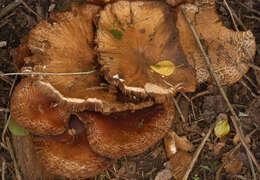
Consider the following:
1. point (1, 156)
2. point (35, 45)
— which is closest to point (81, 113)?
point (35, 45)

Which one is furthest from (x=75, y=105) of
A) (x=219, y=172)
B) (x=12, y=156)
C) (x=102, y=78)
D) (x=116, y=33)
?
(x=219, y=172)

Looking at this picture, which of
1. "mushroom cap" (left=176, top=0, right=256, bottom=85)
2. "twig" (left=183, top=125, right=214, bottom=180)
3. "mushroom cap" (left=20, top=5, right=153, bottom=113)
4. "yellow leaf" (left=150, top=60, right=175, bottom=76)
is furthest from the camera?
"twig" (left=183, top=125, right=214, bottom=180)

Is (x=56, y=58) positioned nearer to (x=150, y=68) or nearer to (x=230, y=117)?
(x=150, y=68)

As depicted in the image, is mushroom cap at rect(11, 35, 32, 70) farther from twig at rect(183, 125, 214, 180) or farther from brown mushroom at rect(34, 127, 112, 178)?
twig at rect(183, 125, 214, 180)

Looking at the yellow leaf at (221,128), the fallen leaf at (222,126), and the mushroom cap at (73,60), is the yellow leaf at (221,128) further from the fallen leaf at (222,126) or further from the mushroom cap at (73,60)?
the mushroom cap at (73,60)

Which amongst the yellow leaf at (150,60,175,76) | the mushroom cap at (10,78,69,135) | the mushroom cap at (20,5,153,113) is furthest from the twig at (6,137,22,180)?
the yellow leaf at (150,60,175,76)

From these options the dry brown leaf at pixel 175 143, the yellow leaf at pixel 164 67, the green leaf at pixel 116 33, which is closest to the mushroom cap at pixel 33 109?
the green leaf at pixel 116 33
